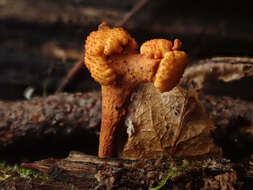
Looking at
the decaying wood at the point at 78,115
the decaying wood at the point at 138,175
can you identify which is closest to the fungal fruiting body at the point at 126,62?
the decaying wood at the point at 138,175

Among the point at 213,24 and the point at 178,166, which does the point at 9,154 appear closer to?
the point at 178,166

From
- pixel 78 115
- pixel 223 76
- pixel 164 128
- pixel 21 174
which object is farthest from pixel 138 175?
pixel 223 76

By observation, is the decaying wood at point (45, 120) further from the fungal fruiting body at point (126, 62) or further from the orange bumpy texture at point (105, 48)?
the orange bumpy texture at point (105, 48)

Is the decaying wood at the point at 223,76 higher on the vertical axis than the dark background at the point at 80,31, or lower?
lower

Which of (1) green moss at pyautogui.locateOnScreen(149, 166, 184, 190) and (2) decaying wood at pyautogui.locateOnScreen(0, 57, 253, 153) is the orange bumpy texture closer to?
(1) green moss at pyautogui.locateOnScreen(149, 166, 184, 190)

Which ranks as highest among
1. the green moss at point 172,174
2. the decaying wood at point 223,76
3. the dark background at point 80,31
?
the dark background at point 80,31
